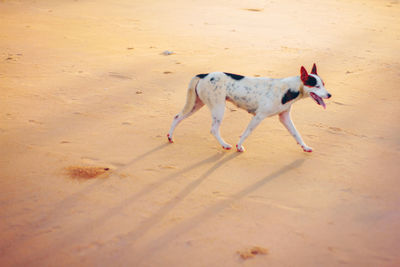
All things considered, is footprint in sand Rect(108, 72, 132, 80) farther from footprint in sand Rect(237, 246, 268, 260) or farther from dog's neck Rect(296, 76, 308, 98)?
footprint in sand Rect(237, 246, 268, 260)

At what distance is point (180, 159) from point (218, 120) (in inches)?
28.1

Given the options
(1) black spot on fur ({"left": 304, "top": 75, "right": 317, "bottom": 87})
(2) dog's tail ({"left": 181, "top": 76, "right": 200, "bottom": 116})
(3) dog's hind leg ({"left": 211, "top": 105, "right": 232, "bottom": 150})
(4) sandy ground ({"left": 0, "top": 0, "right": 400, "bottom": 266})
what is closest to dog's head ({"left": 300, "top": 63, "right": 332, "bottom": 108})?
(1) black spot on fur ({"left": 304, "top": 75, "right": 317, "bottom": 87})

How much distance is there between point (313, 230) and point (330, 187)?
92 centimetres

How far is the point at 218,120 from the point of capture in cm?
536

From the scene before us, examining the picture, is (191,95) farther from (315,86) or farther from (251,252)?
(251,252)

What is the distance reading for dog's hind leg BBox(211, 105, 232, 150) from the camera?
5.31 metres

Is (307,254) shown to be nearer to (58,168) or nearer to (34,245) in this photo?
(34,245)

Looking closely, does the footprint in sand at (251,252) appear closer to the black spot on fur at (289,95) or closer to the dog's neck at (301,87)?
the black spot on fur at (289,95)

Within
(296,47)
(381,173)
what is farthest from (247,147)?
(296,47)

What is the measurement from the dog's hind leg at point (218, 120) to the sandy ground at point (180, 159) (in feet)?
0.47

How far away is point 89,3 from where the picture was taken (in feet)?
45.6

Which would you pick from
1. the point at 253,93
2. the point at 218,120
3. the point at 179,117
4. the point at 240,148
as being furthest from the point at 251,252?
the point at 179,117

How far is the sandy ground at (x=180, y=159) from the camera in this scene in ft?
12.1

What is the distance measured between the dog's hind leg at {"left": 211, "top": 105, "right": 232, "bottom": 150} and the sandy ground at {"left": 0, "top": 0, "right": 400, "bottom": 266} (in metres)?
0.14
